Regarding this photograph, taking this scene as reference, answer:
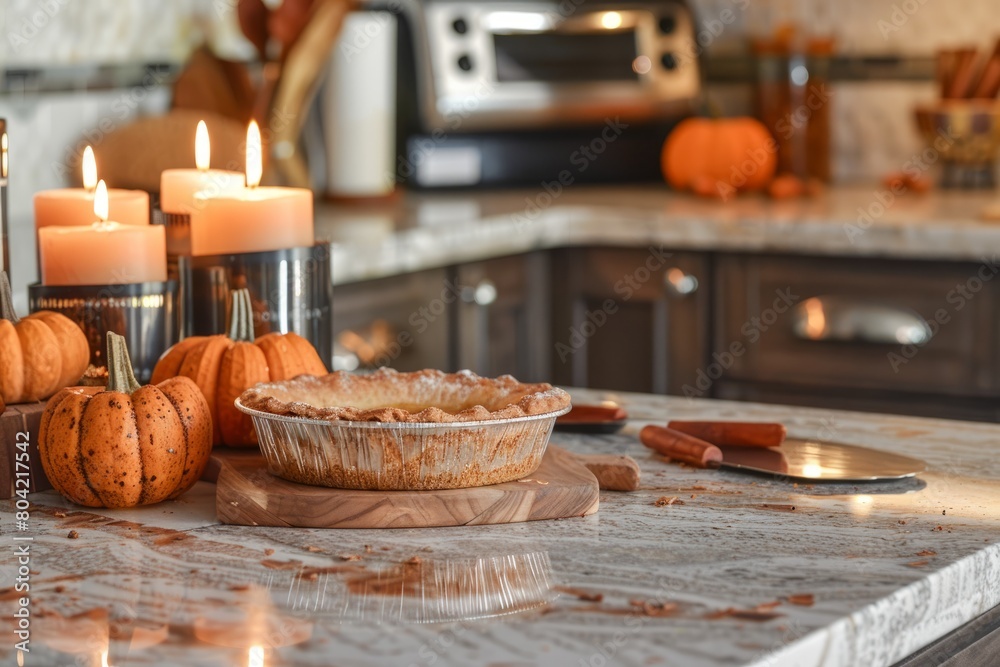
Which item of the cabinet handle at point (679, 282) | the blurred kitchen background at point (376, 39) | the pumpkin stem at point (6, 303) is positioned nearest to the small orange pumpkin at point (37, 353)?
the pumpkin stem at point (6, 303)

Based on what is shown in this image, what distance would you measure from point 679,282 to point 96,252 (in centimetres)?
160

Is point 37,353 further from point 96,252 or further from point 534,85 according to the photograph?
point 534,85

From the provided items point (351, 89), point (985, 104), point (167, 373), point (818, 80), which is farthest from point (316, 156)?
point (167, 373)

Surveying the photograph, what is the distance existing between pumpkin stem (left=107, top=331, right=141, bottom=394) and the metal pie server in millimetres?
459

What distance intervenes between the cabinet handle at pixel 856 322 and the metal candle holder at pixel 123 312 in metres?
1.56

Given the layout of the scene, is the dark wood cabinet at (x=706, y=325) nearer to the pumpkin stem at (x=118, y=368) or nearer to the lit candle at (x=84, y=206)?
the lit candle at (x=84, y=206)

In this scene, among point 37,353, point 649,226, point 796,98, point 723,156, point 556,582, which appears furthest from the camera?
point 796,98

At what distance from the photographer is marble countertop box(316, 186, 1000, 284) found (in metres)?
2.29

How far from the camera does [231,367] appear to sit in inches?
41.9

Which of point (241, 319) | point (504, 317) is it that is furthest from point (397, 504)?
point (504, 317)

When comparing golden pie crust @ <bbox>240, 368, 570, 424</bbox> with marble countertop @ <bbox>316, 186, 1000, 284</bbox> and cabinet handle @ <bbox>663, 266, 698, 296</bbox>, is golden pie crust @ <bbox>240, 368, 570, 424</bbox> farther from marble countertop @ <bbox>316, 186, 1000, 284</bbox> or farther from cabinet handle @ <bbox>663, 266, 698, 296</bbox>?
cabinet handle @ <bbox>663, 266, 698, 296</bbox>

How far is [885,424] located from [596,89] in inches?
70.2

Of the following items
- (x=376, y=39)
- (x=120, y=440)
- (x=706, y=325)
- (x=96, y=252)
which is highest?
(x=376, y=39)

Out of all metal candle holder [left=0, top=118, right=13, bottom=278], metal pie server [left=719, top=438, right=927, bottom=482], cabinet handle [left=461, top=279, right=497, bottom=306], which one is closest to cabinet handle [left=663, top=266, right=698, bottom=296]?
cabinet handle [left=461, top=279, right=497, bottom=306]
